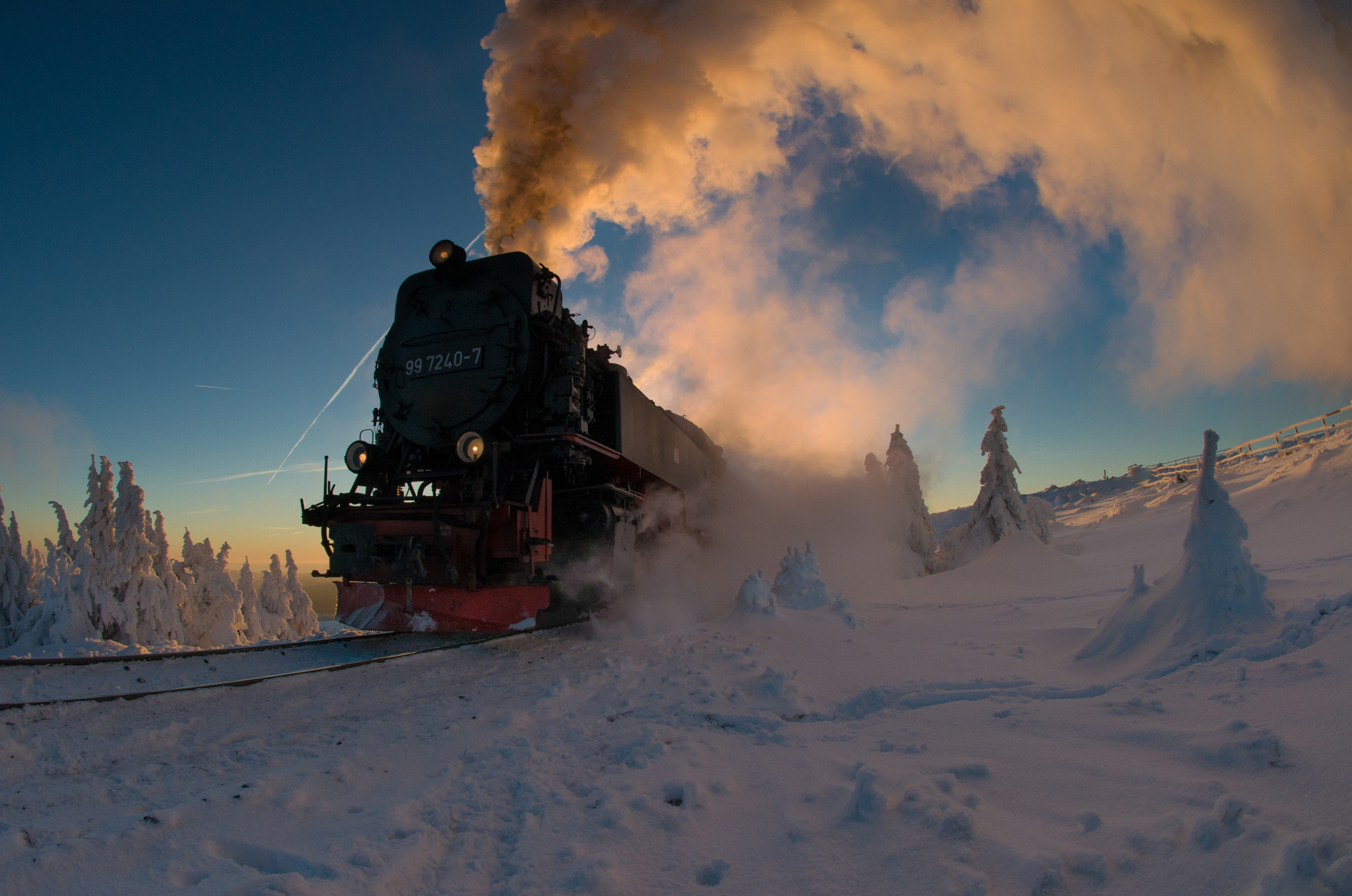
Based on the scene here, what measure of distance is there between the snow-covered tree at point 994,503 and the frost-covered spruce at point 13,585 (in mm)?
25172

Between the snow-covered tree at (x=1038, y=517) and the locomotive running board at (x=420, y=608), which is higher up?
the locomotive running board at (x=420, y=608)

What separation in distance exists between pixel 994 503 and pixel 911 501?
273 cm

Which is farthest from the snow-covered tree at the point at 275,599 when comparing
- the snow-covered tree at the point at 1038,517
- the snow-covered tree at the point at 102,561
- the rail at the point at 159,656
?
the snow-covered tree at the point at 1038,517

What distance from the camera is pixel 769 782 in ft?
9.02

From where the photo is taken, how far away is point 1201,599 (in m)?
4.02

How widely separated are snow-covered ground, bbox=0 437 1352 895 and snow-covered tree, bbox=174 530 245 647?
17916mm

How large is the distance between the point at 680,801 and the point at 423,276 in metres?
7.91

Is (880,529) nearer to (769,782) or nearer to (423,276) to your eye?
(423,276)

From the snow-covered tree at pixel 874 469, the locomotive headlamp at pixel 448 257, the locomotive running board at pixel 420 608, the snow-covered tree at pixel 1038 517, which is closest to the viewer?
the locomotive running board at pixel 420 608

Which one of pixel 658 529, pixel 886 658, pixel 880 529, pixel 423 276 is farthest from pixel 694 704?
pixel 880 529

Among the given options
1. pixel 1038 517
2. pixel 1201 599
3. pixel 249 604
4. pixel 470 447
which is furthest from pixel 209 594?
pixel 1038 517

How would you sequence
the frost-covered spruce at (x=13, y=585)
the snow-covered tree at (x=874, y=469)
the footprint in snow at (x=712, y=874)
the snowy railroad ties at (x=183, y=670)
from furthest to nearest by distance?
the snow-covered tree at (x=874, y=469), the frost-covered spruce at (x=13, y=585), the snowy railroad ties at (x=183, y=670), the footprint in snow at (x=712, y=874)

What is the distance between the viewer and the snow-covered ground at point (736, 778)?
6.18 ft

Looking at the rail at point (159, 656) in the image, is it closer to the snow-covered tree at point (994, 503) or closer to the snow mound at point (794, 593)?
the snow mound at point (794, 593)
